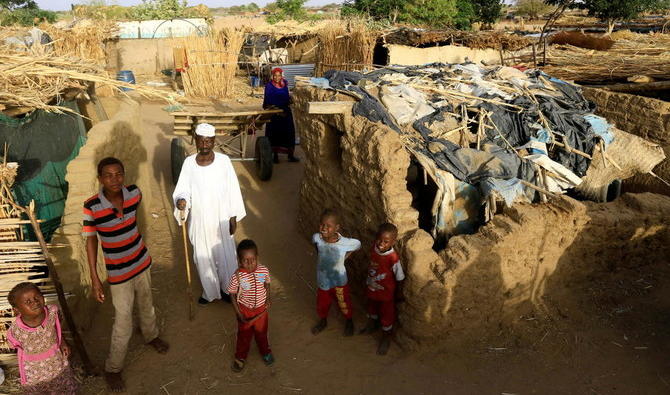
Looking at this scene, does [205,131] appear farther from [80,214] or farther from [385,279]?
[385,279]

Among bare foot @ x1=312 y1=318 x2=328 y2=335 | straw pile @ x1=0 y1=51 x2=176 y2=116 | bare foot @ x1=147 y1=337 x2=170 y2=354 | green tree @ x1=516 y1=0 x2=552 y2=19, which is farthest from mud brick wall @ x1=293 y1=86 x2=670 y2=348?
green tree @ x1=516 y1=0 x2=552 y2=19

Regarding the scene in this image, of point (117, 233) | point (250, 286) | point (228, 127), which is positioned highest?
point (228, 127)

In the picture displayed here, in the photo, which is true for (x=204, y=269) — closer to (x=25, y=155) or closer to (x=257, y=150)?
(x=25, y=155)

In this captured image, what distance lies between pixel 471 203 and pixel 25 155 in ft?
14.8

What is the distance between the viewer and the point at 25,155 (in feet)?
14.9

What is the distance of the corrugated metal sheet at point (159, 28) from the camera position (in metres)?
20.6

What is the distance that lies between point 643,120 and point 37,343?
724 centimetres

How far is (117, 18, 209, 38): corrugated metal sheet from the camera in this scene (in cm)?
2059

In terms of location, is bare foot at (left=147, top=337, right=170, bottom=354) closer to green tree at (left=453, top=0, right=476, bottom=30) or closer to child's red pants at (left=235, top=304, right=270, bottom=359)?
child's red pants at (left=235, top=304, right=270, bottom=359)

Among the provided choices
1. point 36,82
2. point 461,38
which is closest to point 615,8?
point 461,38

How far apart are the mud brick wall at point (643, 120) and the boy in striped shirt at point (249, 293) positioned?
5386mm

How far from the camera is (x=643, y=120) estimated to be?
6.22 m

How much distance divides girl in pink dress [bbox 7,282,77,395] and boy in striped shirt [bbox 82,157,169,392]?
35 cm

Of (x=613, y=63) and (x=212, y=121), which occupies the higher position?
(x=613, y=63)
